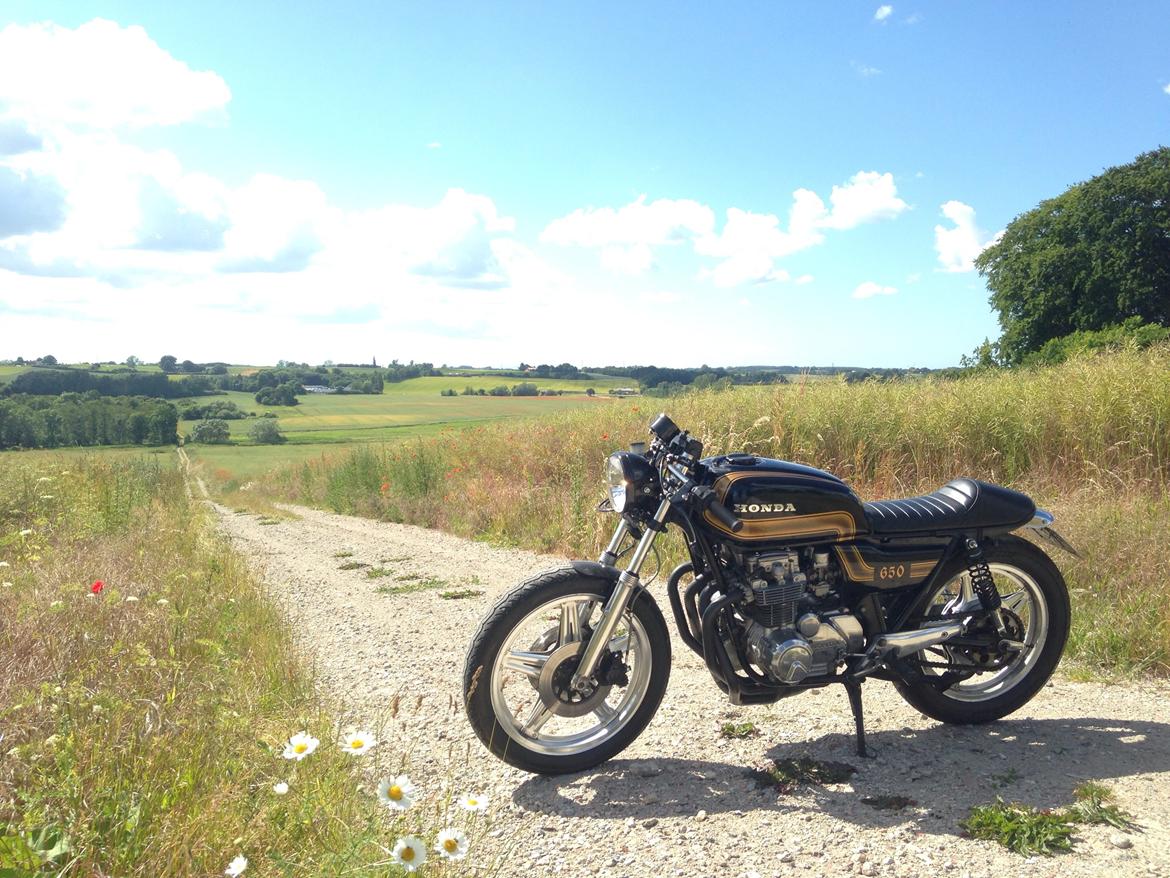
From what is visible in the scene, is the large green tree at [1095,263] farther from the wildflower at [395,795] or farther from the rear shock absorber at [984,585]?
the wildflower at [395,795]

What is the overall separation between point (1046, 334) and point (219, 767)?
34161 millimetres

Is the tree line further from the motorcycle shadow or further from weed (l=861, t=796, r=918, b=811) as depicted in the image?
weed (l=861, t=796, r=918, b=811)

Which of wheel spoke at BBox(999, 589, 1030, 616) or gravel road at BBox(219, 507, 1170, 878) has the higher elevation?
wheel spoke at BBox(999, 589, 1030, 616)

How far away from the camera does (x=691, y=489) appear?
137 inches

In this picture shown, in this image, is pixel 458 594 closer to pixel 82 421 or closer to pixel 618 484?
pixel 618 484

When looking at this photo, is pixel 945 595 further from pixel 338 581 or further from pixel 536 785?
pixel 338 581

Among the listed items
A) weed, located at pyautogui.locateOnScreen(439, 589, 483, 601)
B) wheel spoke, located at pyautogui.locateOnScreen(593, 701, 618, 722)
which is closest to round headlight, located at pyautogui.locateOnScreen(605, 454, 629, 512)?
wheel spoke, located at pyautogui.locateOnScreen(593, 701, 618, 722)

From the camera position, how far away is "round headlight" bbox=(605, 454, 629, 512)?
139 inches

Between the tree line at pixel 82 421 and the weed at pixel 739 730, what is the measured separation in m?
14.5

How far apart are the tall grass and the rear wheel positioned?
0.98 metres

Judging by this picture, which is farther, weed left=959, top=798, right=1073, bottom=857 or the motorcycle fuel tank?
the motorcycle fuel tank

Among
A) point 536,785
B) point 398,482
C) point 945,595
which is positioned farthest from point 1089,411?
point 398,482

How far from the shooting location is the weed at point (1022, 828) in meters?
2.84

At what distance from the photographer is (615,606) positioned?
11.6 feet
